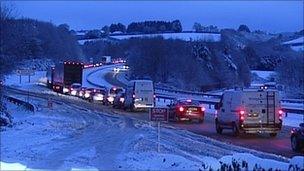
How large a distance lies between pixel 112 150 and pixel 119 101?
36.6m

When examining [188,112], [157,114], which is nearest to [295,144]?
[157,114]

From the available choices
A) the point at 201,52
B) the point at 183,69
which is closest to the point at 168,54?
the point at 183,69

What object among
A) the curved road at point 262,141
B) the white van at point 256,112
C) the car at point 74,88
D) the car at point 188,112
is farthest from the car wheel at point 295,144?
the car at point 74,88

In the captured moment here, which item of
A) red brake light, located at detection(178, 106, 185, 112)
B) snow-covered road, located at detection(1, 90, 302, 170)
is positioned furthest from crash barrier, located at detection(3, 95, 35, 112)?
snow-covered road, located at detection(1, 90, 302, 170)

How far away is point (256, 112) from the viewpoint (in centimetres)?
2948

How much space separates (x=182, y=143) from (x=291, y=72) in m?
111

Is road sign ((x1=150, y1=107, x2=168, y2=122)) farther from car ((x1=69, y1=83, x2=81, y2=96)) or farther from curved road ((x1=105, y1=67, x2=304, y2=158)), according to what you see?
car ((x1=69, y1=83, x2=81, y2=96))

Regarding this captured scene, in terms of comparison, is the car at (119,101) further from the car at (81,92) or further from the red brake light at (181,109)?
the car at (81,92)

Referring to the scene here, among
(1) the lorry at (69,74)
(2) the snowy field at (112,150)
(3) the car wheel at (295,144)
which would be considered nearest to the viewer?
(2) the snowy field at (112,150)

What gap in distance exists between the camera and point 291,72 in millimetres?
132125

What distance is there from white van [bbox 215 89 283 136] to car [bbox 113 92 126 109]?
27458 millimetres

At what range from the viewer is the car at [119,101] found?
57094mm

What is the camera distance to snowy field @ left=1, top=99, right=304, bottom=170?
16641 mm

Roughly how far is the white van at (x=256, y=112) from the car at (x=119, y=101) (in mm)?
27458
